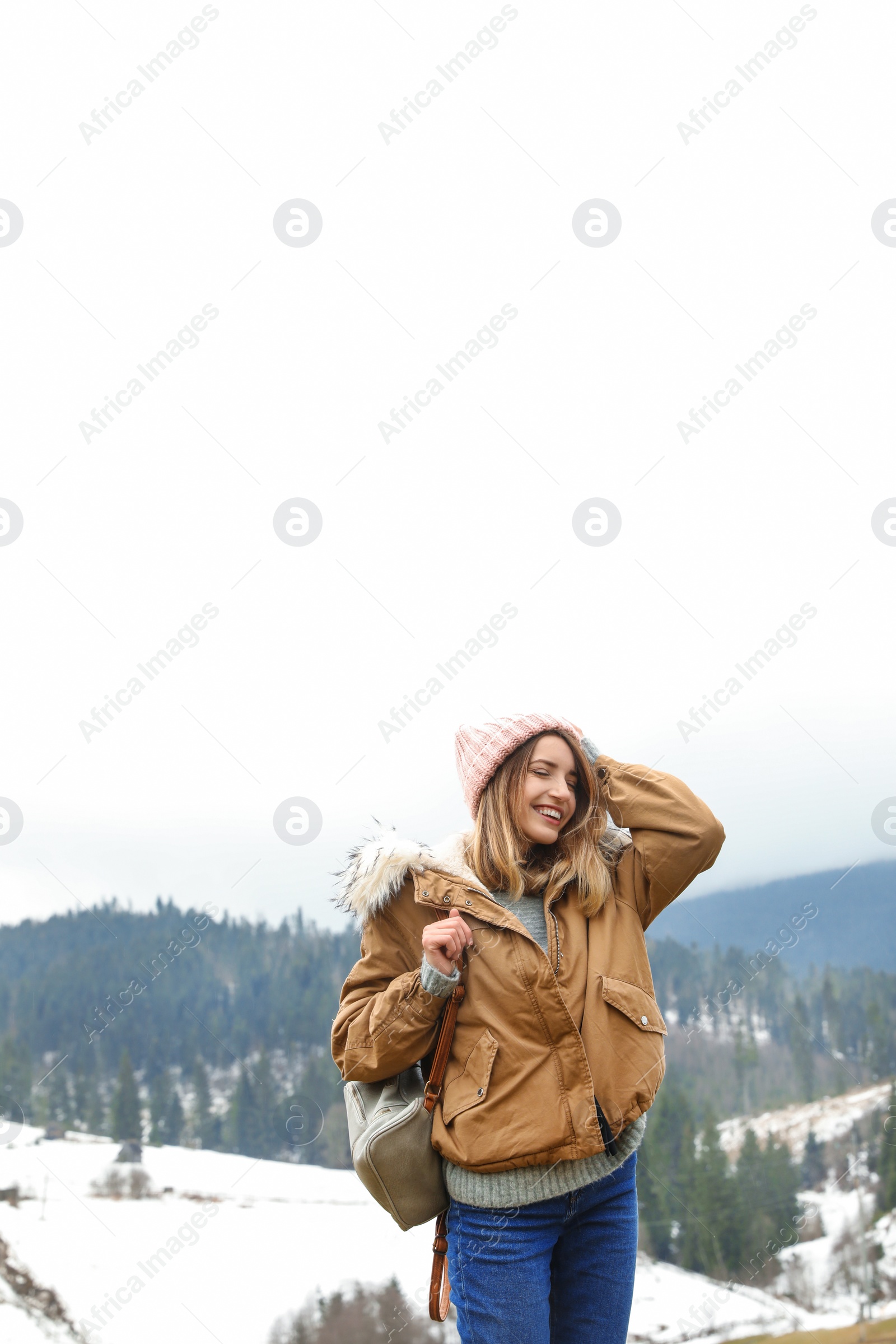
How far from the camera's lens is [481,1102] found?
138cm

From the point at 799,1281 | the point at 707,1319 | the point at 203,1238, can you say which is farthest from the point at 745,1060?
the point at 203,1238

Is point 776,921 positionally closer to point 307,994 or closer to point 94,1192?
point 307,994

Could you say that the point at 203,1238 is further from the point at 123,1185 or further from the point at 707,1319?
the point at 707,1319

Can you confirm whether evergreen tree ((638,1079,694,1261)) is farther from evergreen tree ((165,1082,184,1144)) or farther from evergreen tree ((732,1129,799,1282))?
evergreen tree ((165,1082,184,1144))

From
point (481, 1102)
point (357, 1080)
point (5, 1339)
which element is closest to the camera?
point (481, 1102)

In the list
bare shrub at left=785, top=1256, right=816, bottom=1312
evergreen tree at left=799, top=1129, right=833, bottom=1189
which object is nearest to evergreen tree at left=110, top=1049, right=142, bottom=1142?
bare shrub at left=785, top=1256, right=816, bottom=1312

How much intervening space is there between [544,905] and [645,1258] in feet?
56.0

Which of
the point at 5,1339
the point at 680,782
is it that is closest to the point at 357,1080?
the point at 680,782

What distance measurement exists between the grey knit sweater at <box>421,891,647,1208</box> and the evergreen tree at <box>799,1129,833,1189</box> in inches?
816

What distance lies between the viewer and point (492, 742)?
1.63 m

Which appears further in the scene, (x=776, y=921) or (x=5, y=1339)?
(x=776, y=921)

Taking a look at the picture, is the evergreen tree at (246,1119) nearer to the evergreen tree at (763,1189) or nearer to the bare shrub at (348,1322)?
the bare shrub at (348,1322)

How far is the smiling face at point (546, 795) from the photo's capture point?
1584mm

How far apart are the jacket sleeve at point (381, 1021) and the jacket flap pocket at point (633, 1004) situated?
0.28 metres
